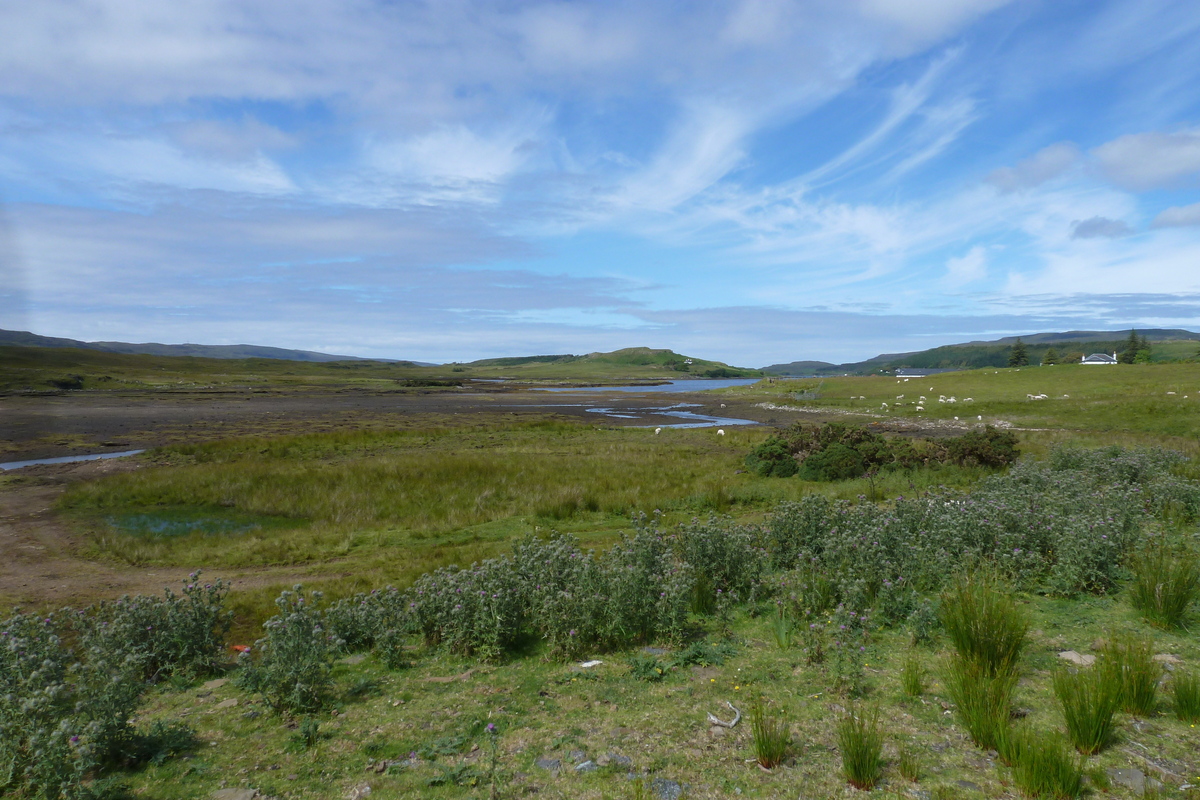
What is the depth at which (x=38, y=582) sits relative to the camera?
38.0 ft

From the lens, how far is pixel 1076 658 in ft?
18.1

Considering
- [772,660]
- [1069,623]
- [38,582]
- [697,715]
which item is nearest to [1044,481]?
[1069,623]

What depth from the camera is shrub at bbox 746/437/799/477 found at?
21.9m

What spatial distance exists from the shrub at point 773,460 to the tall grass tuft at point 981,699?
17.2 meters

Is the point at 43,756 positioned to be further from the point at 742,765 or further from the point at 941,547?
the point at 941,547

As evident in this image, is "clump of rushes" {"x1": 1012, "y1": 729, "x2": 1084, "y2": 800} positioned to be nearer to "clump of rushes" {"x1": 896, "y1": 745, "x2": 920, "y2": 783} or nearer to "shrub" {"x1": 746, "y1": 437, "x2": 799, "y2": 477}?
"clump of rushes" {"x1": 896, "y1": 745, "x2": 920, "y2": 783}

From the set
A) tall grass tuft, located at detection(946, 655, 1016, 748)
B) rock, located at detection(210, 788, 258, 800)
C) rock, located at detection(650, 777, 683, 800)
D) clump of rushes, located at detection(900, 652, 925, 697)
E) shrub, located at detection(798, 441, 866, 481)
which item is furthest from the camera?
shrub, located at detection(798, 441, 866, 481)

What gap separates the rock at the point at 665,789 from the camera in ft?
12.8

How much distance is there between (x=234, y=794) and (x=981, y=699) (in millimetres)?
5615

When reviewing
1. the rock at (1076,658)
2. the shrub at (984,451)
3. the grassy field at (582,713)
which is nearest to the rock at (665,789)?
the grassy field at (582,713)

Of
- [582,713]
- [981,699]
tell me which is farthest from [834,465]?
Answer: [582,713]

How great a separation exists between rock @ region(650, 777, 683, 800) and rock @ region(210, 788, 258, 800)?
287 centimetres

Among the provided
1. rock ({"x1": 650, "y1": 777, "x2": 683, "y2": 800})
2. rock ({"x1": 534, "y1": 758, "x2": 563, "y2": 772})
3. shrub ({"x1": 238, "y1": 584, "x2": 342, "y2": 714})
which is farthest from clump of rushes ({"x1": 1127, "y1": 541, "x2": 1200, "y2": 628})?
shrub ({"x1": 238, "y1": 584, "x2": 342, "y2": 714})

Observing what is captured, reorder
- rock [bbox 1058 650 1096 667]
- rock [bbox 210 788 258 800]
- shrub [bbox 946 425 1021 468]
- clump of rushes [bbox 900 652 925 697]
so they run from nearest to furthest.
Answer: rock [bbox 210 788 258 800] < clump of rushes [bbox 900 652 925 697] < rock [bbox 1058 650 1096 667] < shrub [bbox 946 425 1021 468]
